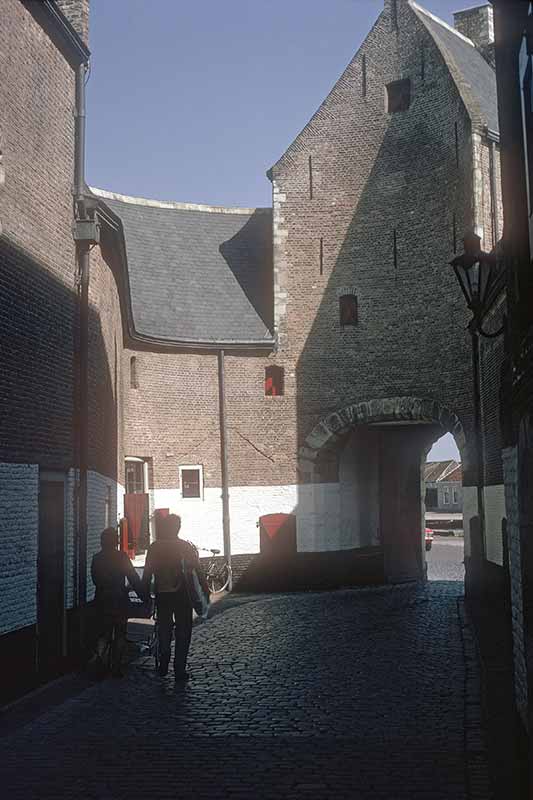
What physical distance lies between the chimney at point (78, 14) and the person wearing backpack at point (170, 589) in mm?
6638

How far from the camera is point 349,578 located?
23.3 meters

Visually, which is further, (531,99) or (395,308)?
(395,308)

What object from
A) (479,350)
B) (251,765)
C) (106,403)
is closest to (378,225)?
(479,350)

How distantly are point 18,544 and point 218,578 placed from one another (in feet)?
40.6

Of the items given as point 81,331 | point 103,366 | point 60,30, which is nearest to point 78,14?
point 60,30

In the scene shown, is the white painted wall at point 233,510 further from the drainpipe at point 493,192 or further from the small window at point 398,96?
the small window at point 398,96

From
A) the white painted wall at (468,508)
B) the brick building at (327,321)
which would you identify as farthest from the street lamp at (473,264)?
the white painted wall at (468,508)

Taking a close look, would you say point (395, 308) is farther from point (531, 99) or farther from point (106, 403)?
point (531, 99)

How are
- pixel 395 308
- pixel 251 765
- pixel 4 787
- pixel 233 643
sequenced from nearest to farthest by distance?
pixel 4 787
pixel 251 765
pixel 233 643
pixel 395 308

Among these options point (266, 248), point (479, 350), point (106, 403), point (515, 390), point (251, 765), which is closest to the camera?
point (251, 765)

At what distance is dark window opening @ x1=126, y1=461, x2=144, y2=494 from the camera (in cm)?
2170

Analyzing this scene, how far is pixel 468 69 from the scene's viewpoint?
23.5m

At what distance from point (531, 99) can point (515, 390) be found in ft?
6.77

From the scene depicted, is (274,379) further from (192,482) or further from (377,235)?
(377,235)
